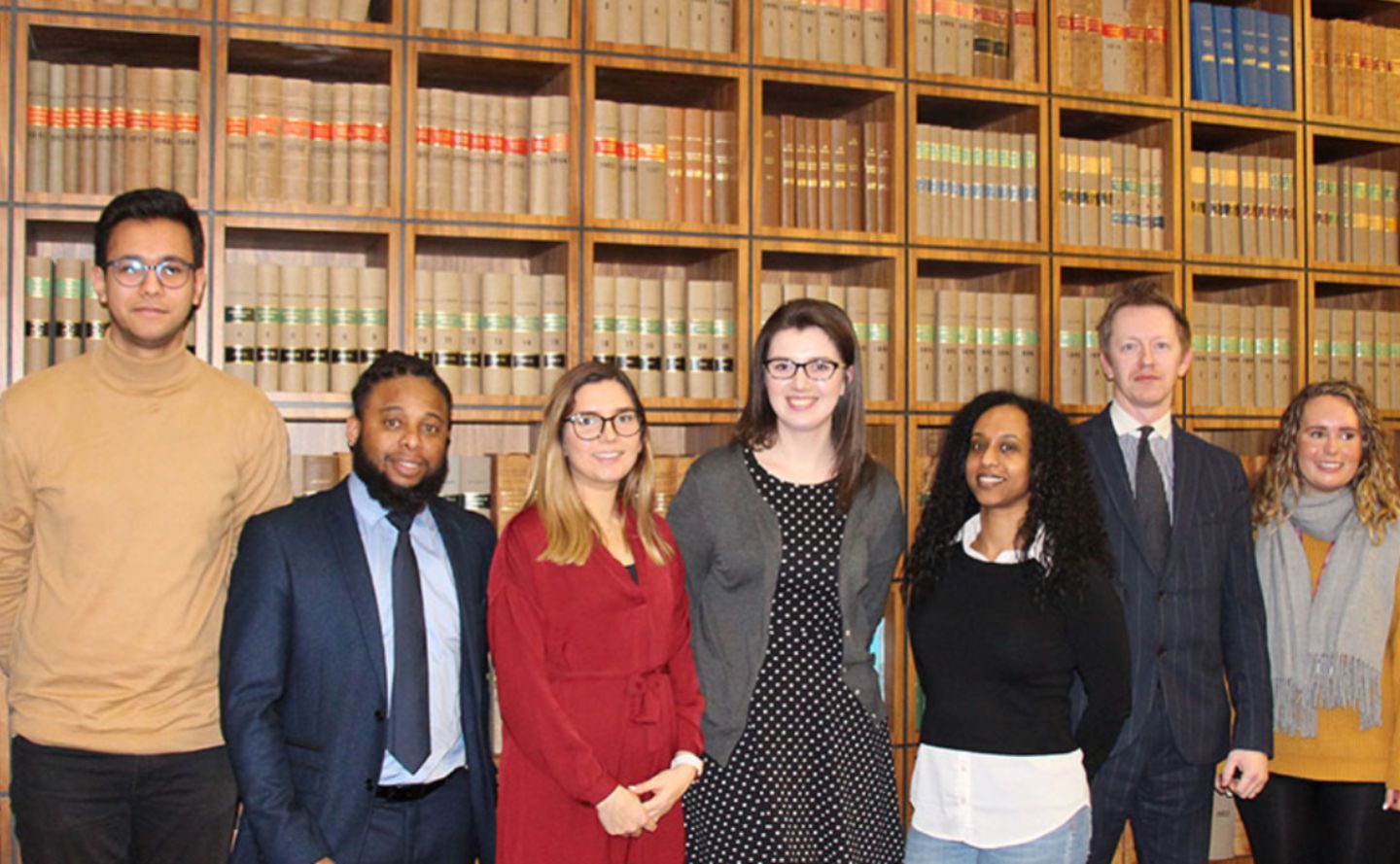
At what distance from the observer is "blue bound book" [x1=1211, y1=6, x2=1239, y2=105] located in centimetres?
399

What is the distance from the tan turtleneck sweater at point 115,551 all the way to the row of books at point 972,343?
78.3 inches

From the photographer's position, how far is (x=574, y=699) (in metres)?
2.24

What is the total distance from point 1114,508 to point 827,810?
0.92 metres

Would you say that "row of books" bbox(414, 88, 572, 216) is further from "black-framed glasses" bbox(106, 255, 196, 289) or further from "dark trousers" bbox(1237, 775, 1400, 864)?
"dark trousers" bbox(1237, 775, 1400, 864)

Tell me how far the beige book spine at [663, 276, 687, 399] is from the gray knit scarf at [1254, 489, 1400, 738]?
1523mm

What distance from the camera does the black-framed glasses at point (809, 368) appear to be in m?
2.48

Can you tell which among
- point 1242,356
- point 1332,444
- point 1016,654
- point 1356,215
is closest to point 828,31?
point 1242,356

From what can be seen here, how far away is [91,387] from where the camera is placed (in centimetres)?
239

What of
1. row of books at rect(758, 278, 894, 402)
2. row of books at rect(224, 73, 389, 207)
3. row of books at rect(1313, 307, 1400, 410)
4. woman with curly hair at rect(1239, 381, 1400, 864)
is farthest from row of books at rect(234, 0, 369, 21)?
row of books at rect(1313, 307, 1400, 410)

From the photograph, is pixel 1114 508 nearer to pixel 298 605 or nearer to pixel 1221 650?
pixel 1221 650

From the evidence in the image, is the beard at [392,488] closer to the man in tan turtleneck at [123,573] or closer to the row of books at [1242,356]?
the man in tan turtleneck at [123,573]

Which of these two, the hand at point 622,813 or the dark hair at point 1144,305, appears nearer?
the hand at point 622,813

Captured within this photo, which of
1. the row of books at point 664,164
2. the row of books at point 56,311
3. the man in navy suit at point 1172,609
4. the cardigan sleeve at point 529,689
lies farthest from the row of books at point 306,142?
the man in navy suit at point 1172,609

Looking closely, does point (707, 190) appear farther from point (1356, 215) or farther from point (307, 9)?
point (1356, 215)
